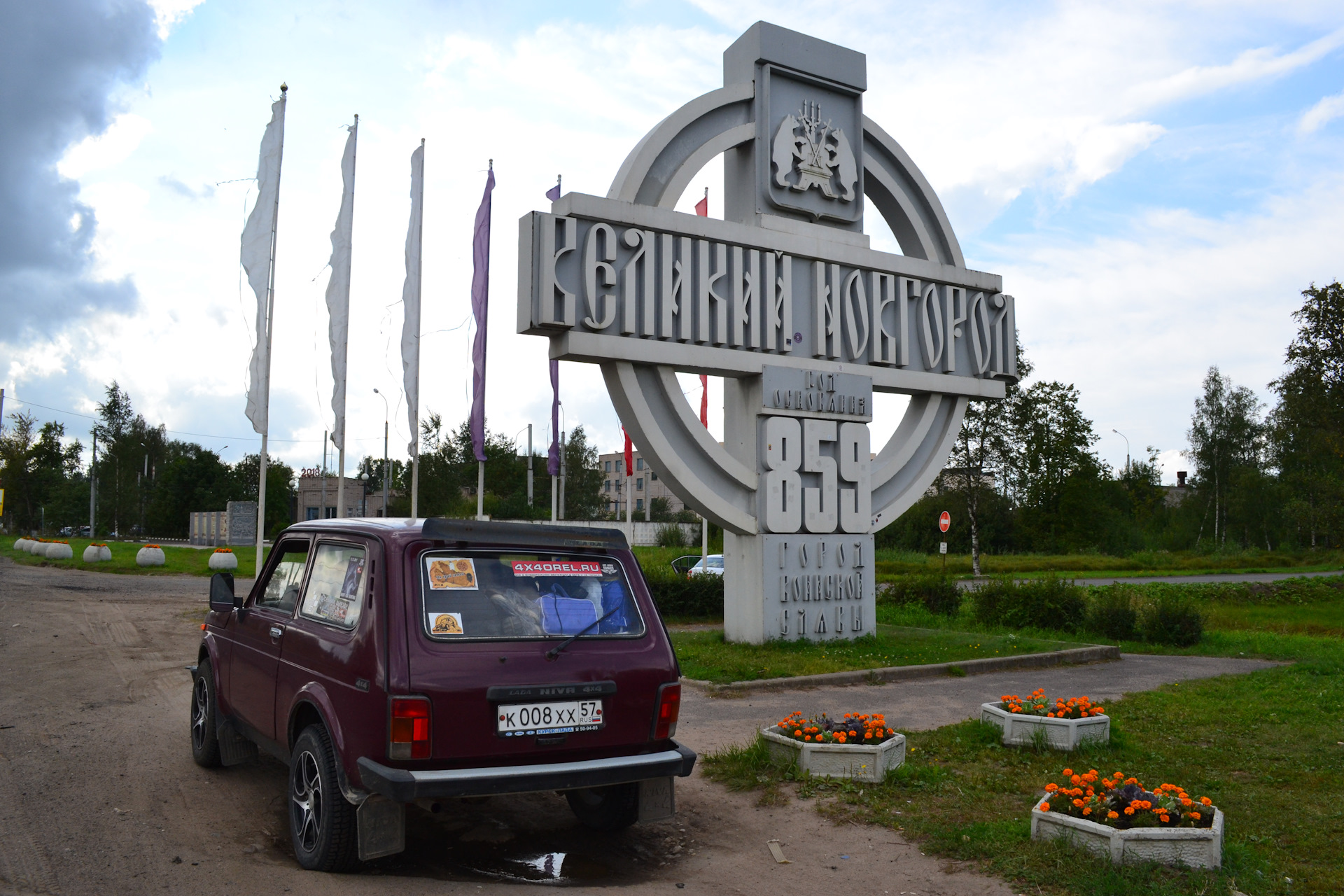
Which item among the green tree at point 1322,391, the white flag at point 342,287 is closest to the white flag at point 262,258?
the white flag at point 342,287

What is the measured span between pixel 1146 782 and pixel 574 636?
13.3 feet

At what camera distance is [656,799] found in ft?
16.4

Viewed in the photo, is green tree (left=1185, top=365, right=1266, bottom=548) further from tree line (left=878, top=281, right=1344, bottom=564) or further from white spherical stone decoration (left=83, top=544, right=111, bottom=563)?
white spherical stone decoration (left=83, top=544, right=111, bottom=563)

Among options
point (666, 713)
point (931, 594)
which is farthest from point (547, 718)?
point (931, 594)

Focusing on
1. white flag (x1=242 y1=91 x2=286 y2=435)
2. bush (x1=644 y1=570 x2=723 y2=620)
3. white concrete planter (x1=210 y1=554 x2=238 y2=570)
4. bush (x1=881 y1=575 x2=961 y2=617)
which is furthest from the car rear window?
white concrete planter (x1=210 y1=554 x2=238 y2=570)

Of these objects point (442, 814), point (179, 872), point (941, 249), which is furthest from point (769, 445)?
point (179, 872)

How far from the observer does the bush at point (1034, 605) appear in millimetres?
16344

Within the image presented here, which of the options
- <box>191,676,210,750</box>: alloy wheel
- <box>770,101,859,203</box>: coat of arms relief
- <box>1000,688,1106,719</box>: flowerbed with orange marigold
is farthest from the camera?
<box>770,101,859,203</box>: coat of arms relief

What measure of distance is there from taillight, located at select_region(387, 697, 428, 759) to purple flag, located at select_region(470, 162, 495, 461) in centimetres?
1428

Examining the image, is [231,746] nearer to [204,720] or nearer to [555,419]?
[204,720]

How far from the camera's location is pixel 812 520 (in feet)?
43.2

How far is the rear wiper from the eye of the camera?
457cm

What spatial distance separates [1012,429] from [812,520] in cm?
2309

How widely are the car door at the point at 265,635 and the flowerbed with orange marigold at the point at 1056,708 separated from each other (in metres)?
5.29
